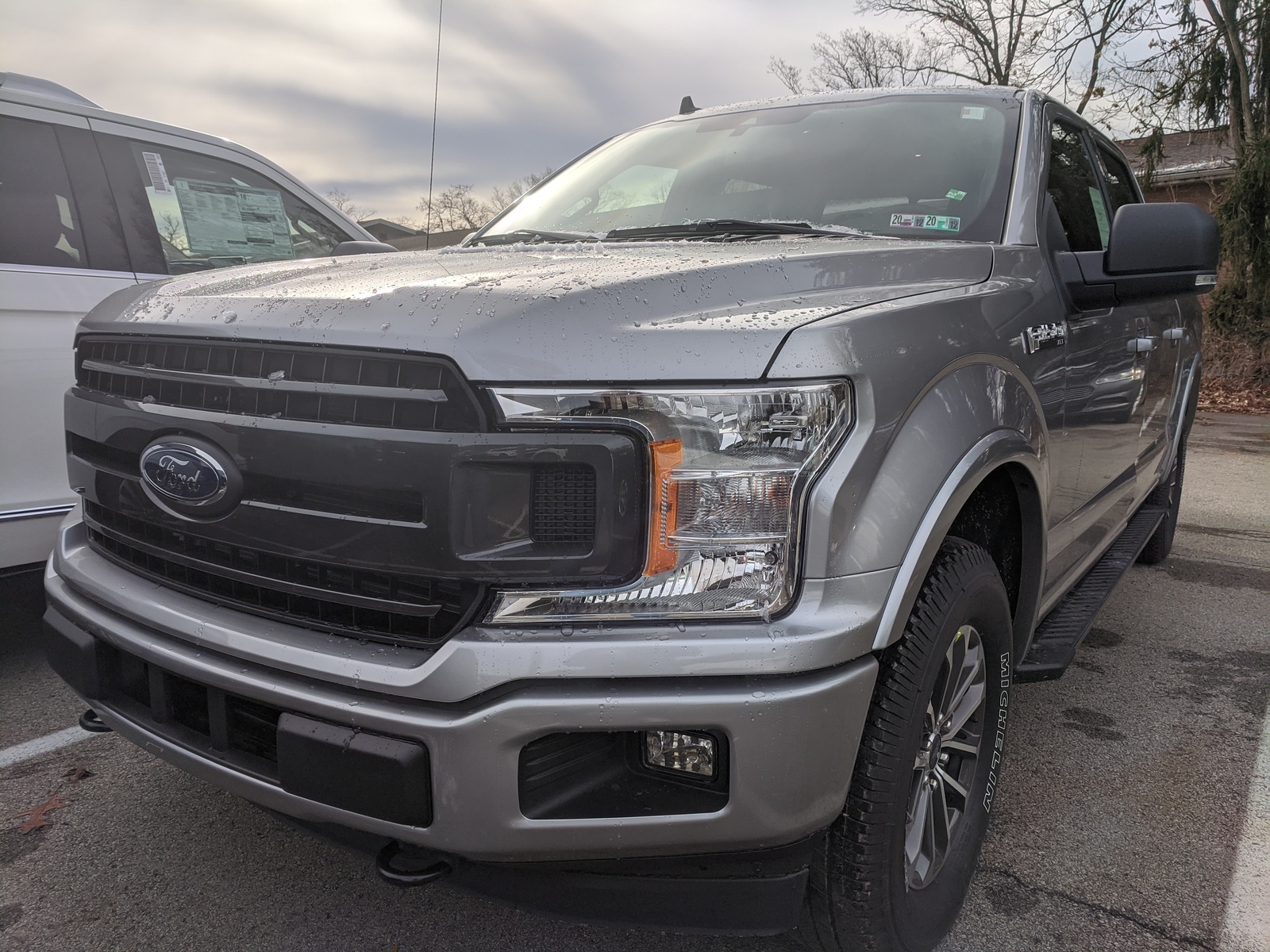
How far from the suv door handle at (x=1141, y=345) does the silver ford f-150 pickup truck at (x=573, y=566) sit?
4.32ft

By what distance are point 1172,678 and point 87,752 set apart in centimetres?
349

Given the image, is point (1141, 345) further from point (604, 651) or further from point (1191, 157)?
point (1191, 157)

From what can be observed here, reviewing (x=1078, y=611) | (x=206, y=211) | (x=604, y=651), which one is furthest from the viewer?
(x=206, y=211)

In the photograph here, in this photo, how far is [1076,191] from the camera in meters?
3.00

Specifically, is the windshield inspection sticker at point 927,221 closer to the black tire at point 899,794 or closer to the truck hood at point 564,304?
the truck hood at point 564,304

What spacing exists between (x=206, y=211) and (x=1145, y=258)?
3.36 metres

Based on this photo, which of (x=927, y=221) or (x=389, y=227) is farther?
(x=389, y=227)

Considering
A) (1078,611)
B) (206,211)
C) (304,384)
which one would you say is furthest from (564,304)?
(206,211)

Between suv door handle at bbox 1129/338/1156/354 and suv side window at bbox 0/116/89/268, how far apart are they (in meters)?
3.48

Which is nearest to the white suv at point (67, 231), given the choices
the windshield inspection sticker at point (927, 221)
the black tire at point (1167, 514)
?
the windshield inspection sticker at point (927, 221)

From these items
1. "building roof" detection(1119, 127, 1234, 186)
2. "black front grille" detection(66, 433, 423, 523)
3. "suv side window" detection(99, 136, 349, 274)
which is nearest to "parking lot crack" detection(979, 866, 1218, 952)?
"black front grille" detection(66, 433, 423, 523)

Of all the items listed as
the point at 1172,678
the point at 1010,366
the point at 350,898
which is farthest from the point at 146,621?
the point at 1172,678

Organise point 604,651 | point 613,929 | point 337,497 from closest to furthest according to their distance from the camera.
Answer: point 604,651
point 337,497
point 613,929

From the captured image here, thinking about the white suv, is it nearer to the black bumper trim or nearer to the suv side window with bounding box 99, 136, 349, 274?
the suv side window with bounding box 99, 136, 349, 274
